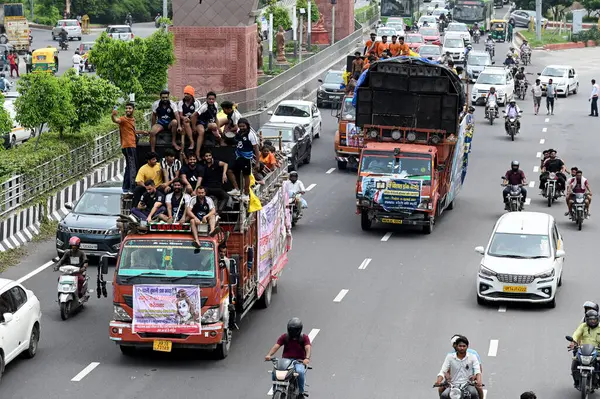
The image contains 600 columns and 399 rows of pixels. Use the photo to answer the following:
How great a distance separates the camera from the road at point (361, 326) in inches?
825

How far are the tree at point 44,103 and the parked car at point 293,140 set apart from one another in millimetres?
7387

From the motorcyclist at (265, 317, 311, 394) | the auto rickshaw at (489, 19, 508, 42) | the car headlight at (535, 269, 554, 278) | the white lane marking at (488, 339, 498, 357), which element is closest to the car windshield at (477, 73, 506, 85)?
the car headlight at (535, 269, 554, 278)

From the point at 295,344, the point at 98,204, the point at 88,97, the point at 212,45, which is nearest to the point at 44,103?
the point at 88,97

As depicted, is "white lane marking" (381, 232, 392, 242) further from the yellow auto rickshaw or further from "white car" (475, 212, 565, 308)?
the yellow auto rickshaw

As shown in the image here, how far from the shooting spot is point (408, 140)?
34281 mm

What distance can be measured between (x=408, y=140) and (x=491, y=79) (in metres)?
25.8

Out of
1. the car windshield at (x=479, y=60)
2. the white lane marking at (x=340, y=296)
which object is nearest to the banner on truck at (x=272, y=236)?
the white lane marking at (x=340, y=296)

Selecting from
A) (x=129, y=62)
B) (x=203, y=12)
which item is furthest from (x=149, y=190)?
(x=203, y=12)

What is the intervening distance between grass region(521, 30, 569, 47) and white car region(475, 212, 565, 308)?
6506 centimetres

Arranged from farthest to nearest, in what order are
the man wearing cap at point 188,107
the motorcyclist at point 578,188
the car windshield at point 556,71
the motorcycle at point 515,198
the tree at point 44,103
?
the car windshield at point 556,71
the tree at point 44,103
the motorcycle at point 515,198
the motorcyclist at point 578,188
the man wearing cap at point 188,107

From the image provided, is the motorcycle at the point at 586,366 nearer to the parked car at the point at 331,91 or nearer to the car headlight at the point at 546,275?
the car headlight at the point at 546,275

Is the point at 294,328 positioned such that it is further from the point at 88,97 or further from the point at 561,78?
the point at 561,78

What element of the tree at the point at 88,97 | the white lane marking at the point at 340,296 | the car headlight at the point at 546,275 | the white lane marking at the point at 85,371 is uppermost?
the tree at the point at 88,97

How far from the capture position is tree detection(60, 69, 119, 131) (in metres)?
38.2
